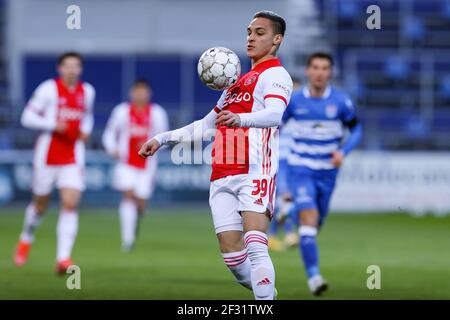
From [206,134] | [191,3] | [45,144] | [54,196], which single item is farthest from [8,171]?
[206,134]

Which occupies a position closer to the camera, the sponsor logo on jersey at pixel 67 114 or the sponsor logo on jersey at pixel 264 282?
the sponsor logo on jersey at pixel 264 282

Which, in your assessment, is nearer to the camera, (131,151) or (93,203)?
(131,151)

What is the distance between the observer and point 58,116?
13.1 m

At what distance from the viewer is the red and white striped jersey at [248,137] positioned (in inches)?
318

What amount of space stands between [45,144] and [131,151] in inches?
173

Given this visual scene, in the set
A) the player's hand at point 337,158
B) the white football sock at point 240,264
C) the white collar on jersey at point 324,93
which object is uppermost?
the white collar on jersey at point 324,93

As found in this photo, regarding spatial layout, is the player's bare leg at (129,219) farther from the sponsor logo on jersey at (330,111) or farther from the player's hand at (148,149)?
the player's hand at (148,149)

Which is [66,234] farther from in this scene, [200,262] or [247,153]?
[247,153]

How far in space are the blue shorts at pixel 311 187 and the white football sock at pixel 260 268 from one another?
3.14 m

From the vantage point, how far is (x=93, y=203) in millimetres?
24031

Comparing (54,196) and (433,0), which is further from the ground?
(433,0)

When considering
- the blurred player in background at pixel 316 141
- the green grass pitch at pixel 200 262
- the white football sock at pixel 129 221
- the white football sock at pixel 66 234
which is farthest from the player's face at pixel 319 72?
the white football sock at pixel 129 221

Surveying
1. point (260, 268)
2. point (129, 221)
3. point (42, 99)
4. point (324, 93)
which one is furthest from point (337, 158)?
point (129, 221)

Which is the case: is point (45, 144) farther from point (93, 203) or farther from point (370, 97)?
point (370, 97)
